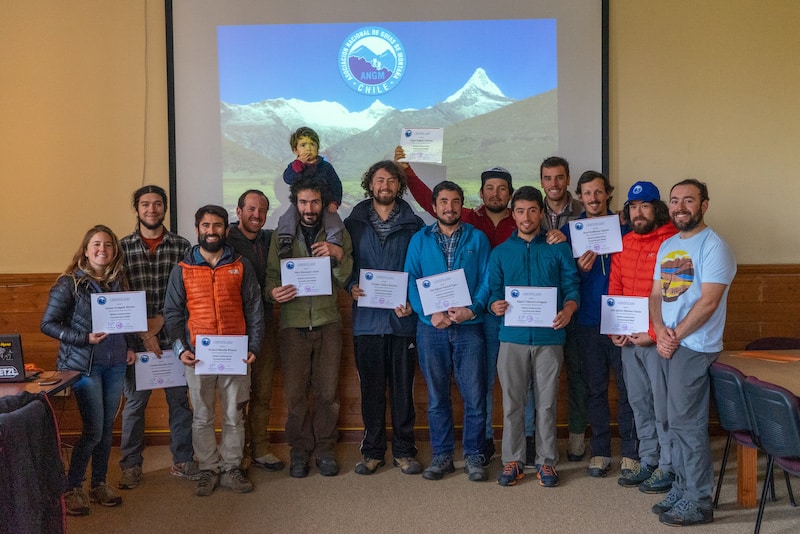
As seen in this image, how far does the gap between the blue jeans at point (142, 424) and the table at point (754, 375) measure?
3.15 metres

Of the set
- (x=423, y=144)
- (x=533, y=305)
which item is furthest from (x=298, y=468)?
(x=423, y=144)

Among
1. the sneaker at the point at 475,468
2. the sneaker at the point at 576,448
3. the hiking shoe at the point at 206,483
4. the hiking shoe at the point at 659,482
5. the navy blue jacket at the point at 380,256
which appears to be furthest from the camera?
the sneaker at the point at 576,448

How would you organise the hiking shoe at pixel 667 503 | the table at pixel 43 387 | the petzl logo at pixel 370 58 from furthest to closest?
1. the petzl logo at pixel 370 58
2. the hiking shoe at pixel 667 503
3. the table at pixel 43 387

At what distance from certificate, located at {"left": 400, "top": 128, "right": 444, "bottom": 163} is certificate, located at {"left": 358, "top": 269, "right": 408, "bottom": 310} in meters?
0.93

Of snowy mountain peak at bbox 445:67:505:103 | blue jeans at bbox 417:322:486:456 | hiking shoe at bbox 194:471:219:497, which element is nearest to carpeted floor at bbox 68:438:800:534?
hiking shoe at bbox 194:471:219:497

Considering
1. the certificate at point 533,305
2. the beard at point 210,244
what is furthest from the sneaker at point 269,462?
the certificate at point 533,305

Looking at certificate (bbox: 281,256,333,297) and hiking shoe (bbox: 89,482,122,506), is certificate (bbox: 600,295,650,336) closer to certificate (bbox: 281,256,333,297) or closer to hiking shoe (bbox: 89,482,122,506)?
certificate (bbox: 281,256,333,297)

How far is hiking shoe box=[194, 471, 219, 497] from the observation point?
3820 mm

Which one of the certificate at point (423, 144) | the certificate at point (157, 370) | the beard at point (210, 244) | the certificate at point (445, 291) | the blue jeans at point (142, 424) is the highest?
the certificate at point (423, 144)

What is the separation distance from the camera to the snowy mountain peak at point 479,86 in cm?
492

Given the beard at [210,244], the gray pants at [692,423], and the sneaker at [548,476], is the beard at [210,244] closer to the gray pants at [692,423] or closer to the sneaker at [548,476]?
the sneaker at [548,476]

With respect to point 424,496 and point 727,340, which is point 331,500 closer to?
point 424,496

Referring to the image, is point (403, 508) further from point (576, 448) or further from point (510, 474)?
point (576, 448)

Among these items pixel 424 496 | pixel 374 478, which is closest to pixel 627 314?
pixel 424 496
